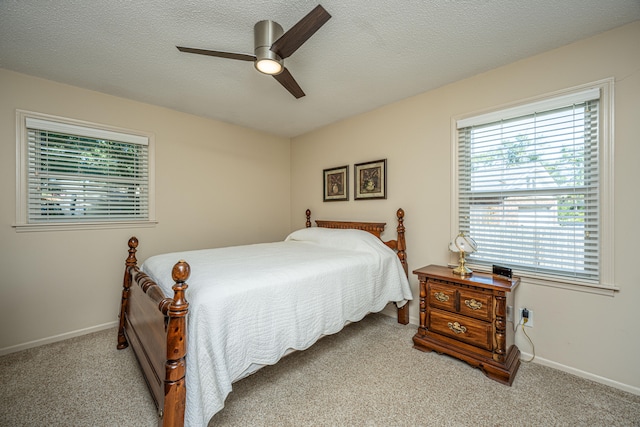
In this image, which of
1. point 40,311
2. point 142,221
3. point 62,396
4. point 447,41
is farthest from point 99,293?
point 447,41

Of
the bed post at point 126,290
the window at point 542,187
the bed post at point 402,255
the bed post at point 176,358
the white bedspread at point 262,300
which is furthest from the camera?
the bed post at point 402,255

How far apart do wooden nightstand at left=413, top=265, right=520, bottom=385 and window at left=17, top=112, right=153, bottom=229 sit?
→ 126 inches

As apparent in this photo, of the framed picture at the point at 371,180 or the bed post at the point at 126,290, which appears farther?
the framed picture at the point at 371,180

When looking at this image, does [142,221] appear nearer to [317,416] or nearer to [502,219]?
[317,416]

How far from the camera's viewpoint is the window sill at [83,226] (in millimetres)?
2365

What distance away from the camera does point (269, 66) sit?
5.54 feet

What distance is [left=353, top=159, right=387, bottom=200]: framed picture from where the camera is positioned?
124 inches

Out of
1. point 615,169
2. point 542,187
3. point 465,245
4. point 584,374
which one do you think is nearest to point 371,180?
point 465,245

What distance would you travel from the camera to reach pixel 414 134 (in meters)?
2.87

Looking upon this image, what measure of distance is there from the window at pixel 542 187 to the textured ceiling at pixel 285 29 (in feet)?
1.75

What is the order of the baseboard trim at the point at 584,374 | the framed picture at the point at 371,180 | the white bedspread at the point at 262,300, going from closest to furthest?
the white bedspread at the point at 262,300 < the baseboard trim at the point at 584,374 < the framed picture at the point at 371,180

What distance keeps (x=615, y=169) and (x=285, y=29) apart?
253cm

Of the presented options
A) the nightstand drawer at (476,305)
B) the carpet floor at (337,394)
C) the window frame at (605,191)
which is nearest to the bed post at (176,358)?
the carpet floor at (337,394)

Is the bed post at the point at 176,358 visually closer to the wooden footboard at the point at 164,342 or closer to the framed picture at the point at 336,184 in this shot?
the wooden footboard at the point at 164,342
